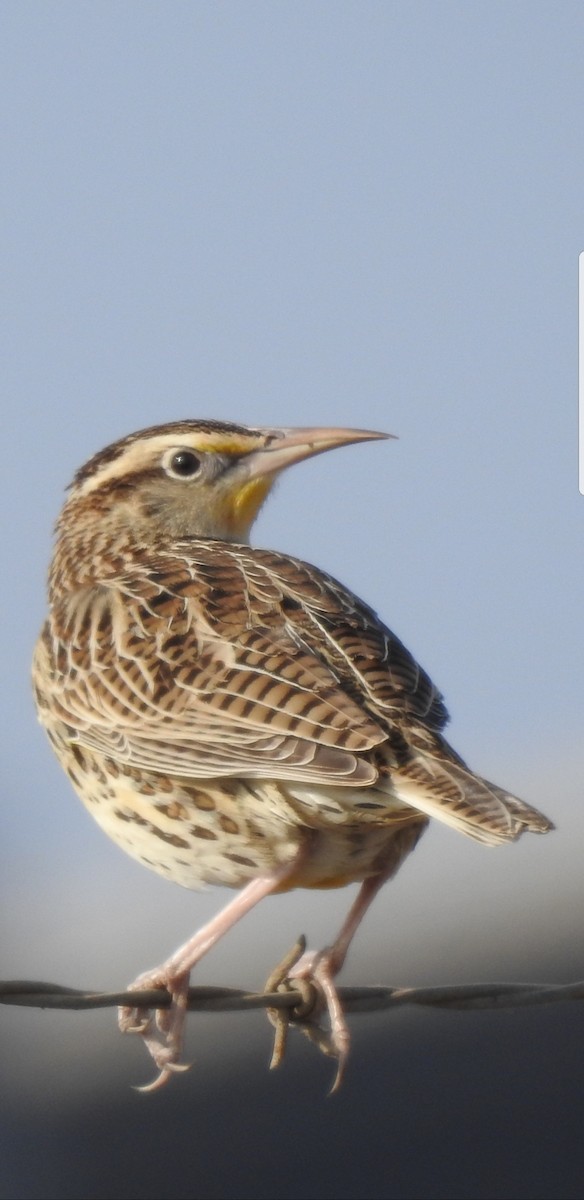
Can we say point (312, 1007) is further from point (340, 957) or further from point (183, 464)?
point (183, 464)

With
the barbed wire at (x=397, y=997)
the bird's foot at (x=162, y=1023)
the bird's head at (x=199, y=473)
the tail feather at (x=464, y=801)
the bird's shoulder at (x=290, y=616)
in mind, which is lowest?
the bird's foot at (x=162, y=1023)

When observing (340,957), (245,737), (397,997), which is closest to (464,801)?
(397,997)

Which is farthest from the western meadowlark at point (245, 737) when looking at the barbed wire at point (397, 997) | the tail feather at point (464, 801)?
the barbed wire at point (397, 997)

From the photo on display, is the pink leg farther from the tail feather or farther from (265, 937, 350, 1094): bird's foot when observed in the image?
the tail feather

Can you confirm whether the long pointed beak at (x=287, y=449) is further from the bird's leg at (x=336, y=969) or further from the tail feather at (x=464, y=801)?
the tail feather at (x=464, y=801)

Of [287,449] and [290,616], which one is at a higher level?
[287,449]

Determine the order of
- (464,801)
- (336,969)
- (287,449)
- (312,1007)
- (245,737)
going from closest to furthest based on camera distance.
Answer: (464,801) → (245,737) → (312,1007) → (336,969) → (287,449)

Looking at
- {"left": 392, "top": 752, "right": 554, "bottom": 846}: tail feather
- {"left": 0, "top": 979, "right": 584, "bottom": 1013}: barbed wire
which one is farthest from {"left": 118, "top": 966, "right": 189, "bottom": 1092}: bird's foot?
{"left": 392, "top": 752, "right": 554, "bottom": 846}: tail feather
